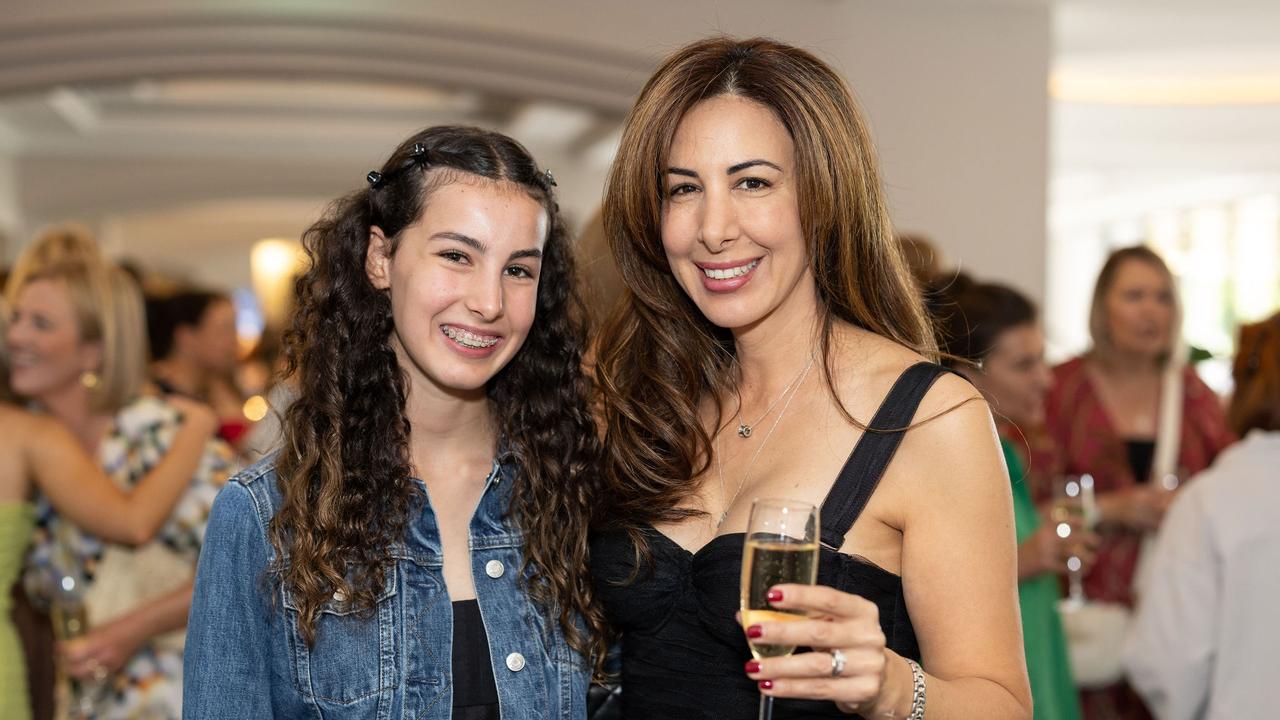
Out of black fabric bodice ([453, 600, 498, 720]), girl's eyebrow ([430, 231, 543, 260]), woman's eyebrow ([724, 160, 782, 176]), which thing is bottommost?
→ black fabric bodice ([453, 600, 498, 720])

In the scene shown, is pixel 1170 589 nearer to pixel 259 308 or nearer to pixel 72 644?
pixel 72 644

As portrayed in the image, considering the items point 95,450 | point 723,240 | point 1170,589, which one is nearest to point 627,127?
point 723,240

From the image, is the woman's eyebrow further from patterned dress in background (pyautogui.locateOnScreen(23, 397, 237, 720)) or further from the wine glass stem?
the wine glass stem

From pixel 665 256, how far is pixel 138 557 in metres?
2.00

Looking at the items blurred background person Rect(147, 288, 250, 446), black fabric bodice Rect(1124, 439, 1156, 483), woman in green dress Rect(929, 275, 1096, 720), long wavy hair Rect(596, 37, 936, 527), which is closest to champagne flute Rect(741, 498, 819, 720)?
long wavy hair Rect(596, 37, 936, 527)

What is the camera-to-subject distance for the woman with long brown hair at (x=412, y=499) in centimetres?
192

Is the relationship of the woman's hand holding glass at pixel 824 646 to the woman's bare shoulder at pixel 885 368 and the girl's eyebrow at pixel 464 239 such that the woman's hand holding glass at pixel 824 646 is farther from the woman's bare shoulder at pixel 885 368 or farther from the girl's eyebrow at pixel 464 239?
the girl's eyebrow at pixel 464 239

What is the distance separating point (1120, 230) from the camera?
15094mm

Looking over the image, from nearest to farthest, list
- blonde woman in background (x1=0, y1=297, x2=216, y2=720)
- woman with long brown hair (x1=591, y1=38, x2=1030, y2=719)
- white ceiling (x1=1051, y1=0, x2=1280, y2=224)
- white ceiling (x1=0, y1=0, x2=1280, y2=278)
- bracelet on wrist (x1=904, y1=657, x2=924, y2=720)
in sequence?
bracelet on wrist (x1=904, y1=657, x2=924, y2=720), woman with long brown hair (x1=591, y1=38, x2=1030, y2=719), blonde woman in background (x1=0, y1=297, x2=216, y2=720), white ceiling (x1=0, y1=0, x2=1280, y2=278), white ceiling (x1=1051, y1=0, x2=1280, y2=224)

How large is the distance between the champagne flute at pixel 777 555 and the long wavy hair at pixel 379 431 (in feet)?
2.00

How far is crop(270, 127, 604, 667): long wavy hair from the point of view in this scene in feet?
6.40

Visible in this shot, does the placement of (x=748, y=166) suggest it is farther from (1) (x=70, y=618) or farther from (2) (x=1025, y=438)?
(1) (x=70, y=618)

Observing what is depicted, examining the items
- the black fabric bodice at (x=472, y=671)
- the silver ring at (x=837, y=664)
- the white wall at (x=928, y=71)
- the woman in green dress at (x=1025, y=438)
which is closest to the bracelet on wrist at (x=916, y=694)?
the silver ring at (x=837, y=664)

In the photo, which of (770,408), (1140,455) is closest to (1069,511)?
(1140,455)
